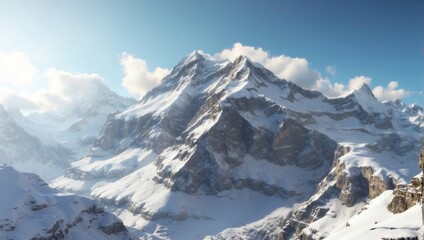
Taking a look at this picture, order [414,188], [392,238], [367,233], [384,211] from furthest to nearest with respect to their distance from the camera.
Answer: [384,211]
[414,188]
[367,233]
[392,238]

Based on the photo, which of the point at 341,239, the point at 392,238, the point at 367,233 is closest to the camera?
the point at 392,238

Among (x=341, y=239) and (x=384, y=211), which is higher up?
(x=384, y=211)

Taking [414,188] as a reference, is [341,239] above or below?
below

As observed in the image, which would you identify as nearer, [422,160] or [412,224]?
[422,160]

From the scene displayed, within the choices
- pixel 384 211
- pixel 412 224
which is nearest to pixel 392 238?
pixel 412 224

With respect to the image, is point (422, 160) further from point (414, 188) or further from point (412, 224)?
point (414, 188)

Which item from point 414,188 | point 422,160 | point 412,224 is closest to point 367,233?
point 412,224

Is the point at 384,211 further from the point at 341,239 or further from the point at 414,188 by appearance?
the point at 341,239

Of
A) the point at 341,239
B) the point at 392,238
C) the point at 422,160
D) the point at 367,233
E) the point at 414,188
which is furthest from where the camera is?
the point at 414,188

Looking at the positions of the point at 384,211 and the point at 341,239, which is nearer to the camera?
the point at 341,239
